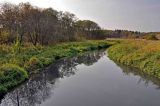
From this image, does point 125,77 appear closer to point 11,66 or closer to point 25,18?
point 11,66

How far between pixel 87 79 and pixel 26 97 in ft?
21.8

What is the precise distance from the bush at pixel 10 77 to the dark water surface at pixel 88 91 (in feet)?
1.56

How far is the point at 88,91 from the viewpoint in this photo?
720 inches

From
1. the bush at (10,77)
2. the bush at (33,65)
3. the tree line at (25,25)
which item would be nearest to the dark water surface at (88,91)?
the bush at (10,77)

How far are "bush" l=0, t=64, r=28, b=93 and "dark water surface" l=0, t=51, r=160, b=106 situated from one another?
18.7 inches

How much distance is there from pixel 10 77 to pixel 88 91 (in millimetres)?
5697

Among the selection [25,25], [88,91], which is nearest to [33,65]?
[88,91]

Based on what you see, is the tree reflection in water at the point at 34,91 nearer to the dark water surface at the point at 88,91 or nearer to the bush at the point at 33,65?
the dark water surface at the point at 88,91

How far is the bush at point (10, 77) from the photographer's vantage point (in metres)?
18.3

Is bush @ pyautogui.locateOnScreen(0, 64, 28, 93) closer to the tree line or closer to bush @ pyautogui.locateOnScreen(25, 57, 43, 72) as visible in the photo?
bush @ pyautogui.locateOnScreen(25, 57, 43, 72)

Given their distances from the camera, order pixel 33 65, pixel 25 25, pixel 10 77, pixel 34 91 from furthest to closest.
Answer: pixel 25 25, pixel 33 65, pixel 10 77, pixel 34 91

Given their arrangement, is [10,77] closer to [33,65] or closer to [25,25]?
[33,65]

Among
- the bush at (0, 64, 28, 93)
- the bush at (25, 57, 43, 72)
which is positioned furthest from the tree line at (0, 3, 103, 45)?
the bush at (0, 64, 28, 93)

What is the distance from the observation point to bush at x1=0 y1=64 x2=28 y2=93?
1833 centimetres
